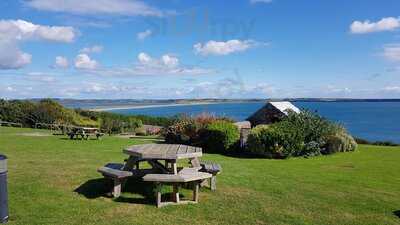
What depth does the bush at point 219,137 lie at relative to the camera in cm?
1741

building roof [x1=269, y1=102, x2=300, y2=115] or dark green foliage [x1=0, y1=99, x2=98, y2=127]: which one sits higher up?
building roof [x1=269, y1=102, x2=300, y2=115]

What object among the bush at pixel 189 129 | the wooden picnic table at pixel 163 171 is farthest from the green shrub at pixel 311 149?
the wooden picnic table at pixel 163 171

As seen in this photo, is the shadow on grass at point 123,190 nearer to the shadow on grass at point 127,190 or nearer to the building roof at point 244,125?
the shadow on grass at point 127,190

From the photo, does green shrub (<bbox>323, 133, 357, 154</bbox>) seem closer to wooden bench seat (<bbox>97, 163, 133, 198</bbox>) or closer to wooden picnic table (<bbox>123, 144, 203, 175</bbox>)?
wooden picnic table (<bbox>123, 144, 203, 175</bbox>)

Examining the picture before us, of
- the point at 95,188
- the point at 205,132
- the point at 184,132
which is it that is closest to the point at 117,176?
the point at 95,188

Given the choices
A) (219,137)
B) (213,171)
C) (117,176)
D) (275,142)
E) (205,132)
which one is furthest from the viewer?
(205,132)

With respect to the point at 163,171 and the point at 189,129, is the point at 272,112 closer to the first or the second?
the point at 189,129

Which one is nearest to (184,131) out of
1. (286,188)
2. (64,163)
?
(64,163)

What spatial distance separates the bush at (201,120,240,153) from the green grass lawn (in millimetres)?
4980

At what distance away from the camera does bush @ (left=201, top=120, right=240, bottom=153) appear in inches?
685

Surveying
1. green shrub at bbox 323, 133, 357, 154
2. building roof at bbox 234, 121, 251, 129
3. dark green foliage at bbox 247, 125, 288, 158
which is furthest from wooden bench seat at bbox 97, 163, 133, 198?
building roof at bbox 234, 121, 251, 129

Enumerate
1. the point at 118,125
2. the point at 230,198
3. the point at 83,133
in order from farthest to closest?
the point at 118,125, the point at 83,133, the point at 230,198

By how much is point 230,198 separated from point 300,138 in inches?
348

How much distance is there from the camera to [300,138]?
53.6ft
